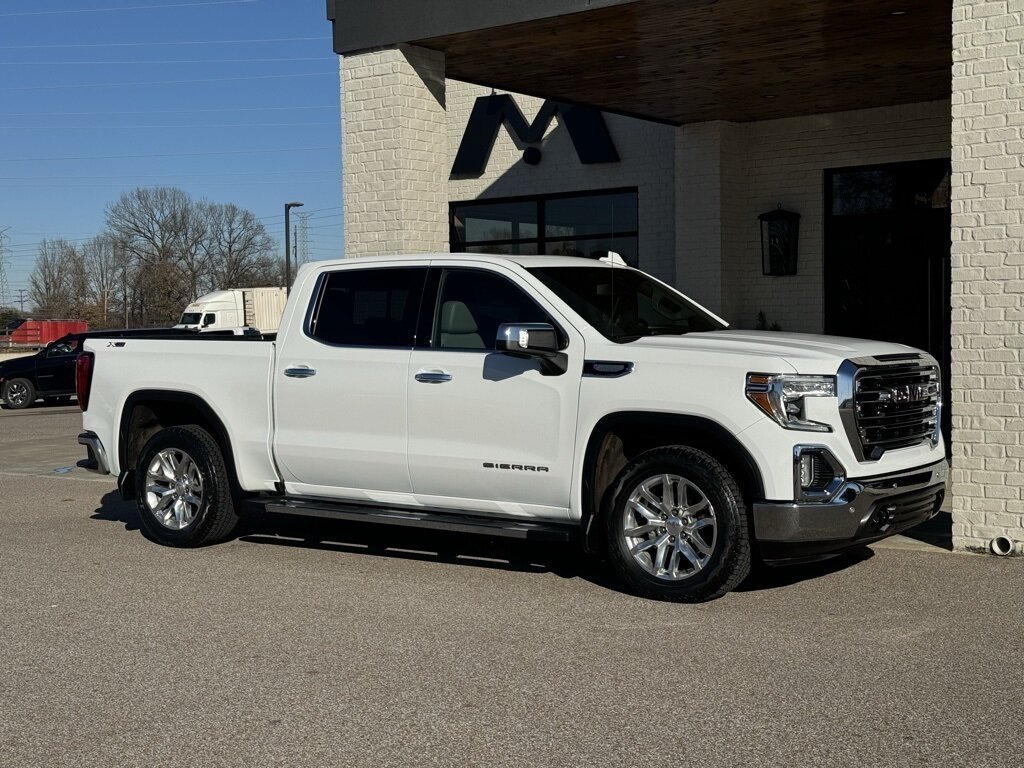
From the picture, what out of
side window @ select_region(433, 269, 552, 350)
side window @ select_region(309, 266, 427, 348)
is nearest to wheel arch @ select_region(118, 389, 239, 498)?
side window @ select_region(309, 266, 427, 348)

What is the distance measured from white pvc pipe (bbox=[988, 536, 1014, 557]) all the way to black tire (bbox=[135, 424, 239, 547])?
17.2ft

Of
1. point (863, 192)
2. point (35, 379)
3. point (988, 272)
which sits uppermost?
point (863, 192)

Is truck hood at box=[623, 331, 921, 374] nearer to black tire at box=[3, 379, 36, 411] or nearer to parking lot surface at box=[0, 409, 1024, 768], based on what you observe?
parking lot surface at box=[0, 409, 1024, 768]

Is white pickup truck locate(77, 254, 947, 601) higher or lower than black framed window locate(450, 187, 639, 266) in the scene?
lower

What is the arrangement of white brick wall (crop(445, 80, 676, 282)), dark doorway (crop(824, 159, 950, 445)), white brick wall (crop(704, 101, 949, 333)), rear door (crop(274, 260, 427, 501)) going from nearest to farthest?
rear door (crop(274, 260, 427, 501))
dark doorway (crop(824, 159, 950, 445))
white brick wall (crop(704, 101, 949, 333))
white brick wall (crop(445, 80, 676, 282))

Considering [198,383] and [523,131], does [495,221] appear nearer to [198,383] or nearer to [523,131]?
[523,131]

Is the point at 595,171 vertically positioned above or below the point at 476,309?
above

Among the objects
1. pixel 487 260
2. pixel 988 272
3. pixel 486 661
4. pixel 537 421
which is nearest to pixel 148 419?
pixel 487 260

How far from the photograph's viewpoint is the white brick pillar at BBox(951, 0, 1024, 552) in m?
8.73

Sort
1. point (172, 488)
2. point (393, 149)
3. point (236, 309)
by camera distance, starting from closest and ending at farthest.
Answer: point (172, 488) < point (393, 149) < point (236, 309)

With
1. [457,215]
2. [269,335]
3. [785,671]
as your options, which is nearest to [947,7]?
[269,335]

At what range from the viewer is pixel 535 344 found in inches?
302

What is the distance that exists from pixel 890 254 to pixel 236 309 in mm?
36538

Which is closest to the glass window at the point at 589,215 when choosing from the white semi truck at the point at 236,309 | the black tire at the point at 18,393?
the black tire at the point at 18,393
